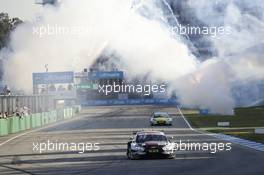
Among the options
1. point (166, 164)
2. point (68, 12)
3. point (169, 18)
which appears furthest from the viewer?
point (169, 18)

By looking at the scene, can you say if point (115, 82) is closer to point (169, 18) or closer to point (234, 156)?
point (169, 18)

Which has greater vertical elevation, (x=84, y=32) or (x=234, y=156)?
(x=84, y=32)

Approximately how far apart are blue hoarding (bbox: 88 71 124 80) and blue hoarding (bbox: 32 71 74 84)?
2095 mm

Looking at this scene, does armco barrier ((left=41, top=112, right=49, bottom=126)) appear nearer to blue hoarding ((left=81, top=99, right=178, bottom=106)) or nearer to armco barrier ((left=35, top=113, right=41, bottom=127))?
armco barrier ((left=35, top=113, right=41, bottom=127))

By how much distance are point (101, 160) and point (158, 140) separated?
8.70ft

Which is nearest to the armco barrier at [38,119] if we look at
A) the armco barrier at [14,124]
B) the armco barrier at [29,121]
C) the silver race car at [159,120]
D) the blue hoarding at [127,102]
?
the armco barrier at [29,121]

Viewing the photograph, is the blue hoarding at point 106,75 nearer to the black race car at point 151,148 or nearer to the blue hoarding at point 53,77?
the blue hoarding at point 53,77

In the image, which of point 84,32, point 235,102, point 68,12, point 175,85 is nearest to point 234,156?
point 68,12

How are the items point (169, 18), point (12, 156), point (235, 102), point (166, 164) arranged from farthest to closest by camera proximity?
point (235, 102), point (169, 18), point (12, 156), point (166, 164)

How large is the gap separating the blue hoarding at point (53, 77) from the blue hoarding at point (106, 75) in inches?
82.5

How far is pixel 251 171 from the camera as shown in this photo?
27109 millimetres

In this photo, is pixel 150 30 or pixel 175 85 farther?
pixel 175 85

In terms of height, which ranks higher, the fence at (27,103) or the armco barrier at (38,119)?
the fence at (27,103)

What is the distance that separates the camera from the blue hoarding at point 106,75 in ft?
262
